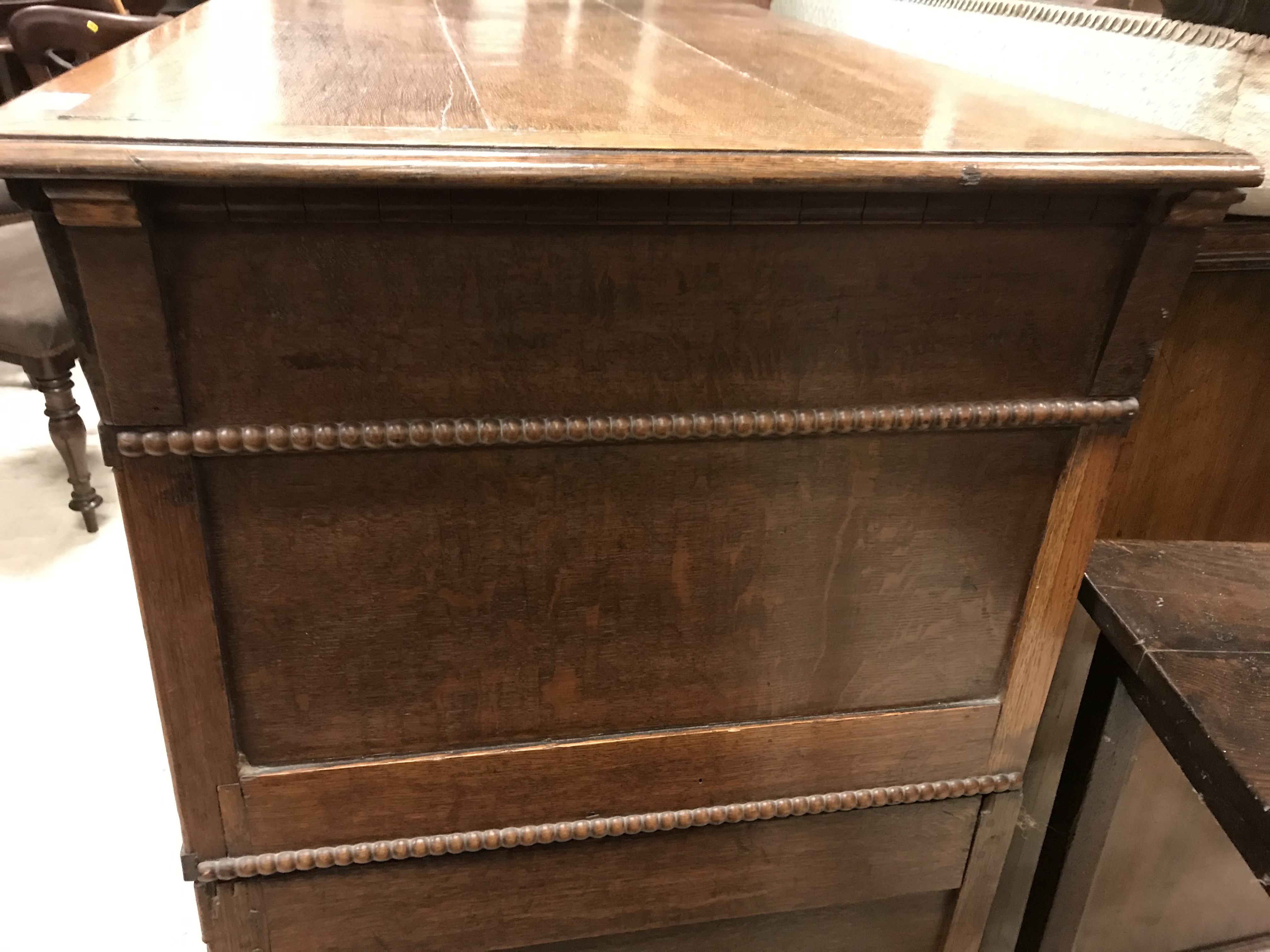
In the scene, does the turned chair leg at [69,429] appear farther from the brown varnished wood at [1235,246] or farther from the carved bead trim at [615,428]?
the brown varnished wood at [1235,246]

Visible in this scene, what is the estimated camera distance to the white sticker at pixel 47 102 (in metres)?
0.47

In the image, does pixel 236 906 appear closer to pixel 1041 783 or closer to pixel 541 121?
pixel 541 121

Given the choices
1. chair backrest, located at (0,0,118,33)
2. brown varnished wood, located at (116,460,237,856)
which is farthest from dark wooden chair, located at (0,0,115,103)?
brown varnished wood, located at (116,460,237,856)

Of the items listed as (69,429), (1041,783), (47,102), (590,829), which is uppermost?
(47,102)

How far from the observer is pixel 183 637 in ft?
1.85

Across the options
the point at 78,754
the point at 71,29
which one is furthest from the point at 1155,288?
the point at 71,29

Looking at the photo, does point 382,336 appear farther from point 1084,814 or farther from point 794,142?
point 1084,814

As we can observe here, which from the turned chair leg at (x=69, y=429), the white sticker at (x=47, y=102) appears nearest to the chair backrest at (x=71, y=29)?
the turned chair leg at (x=69, y=429)

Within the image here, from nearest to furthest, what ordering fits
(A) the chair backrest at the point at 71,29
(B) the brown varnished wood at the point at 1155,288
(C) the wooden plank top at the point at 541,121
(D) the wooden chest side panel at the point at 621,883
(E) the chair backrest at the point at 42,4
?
(C) the wooden plank top at the point at 541,121
(B) the brown varnished wood at the point at 1155,288
(D) the wooden chest side panel at the point at 621,883
(A) the chair backrest at the point at 71,29
(E) the chair backrest at the point at 42,4

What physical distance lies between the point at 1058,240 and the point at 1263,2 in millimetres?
315

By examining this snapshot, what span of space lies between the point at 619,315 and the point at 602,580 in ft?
0.59

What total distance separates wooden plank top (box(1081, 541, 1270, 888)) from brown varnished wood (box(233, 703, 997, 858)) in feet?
0.41

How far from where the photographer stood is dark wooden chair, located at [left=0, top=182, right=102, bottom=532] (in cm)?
150

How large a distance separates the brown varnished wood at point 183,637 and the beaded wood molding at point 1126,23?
0.78 meters
